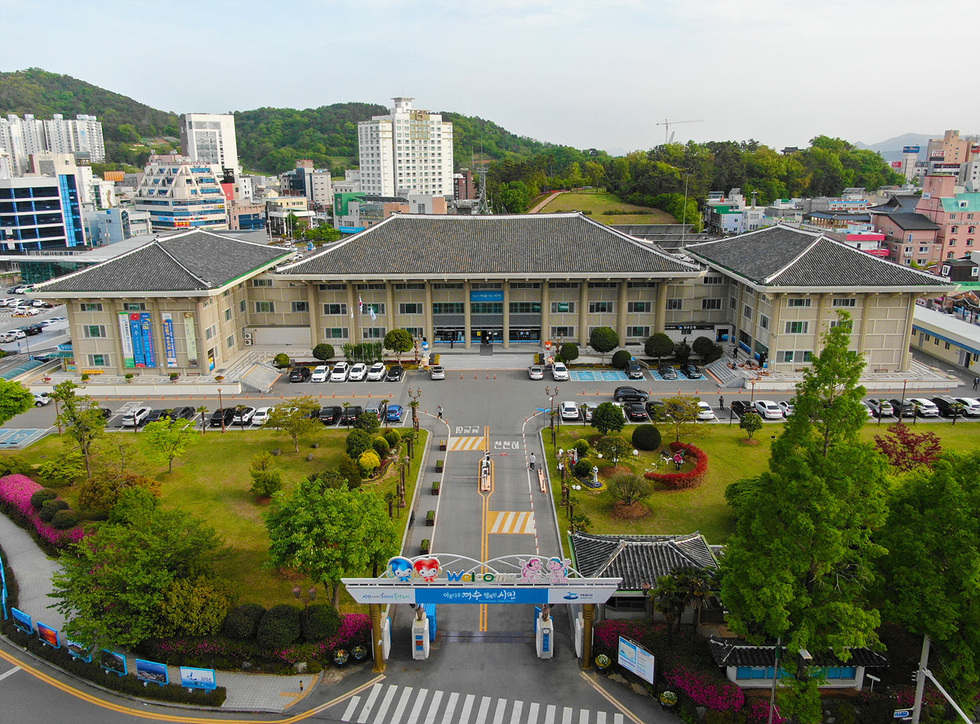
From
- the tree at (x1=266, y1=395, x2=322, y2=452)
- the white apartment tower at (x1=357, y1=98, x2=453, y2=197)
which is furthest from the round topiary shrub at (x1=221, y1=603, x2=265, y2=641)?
the white apartment tower at (x1=357, y1=98, x2=453, y2=197)

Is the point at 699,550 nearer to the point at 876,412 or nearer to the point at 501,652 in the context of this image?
the point at 501,652

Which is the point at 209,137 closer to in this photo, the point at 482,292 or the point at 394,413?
the point at 482,292

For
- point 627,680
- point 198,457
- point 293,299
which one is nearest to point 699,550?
point 627,680

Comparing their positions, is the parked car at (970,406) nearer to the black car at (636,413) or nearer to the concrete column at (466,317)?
the black car at (636,413)

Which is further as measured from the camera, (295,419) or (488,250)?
(488,250)

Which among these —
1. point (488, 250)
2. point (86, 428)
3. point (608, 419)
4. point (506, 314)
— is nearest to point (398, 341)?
point (506, 314)

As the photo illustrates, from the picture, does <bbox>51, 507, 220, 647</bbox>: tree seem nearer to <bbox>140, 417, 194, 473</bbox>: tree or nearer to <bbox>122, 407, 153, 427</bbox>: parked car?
<bbox>140, 417, 194, 473</bbox>: tree
